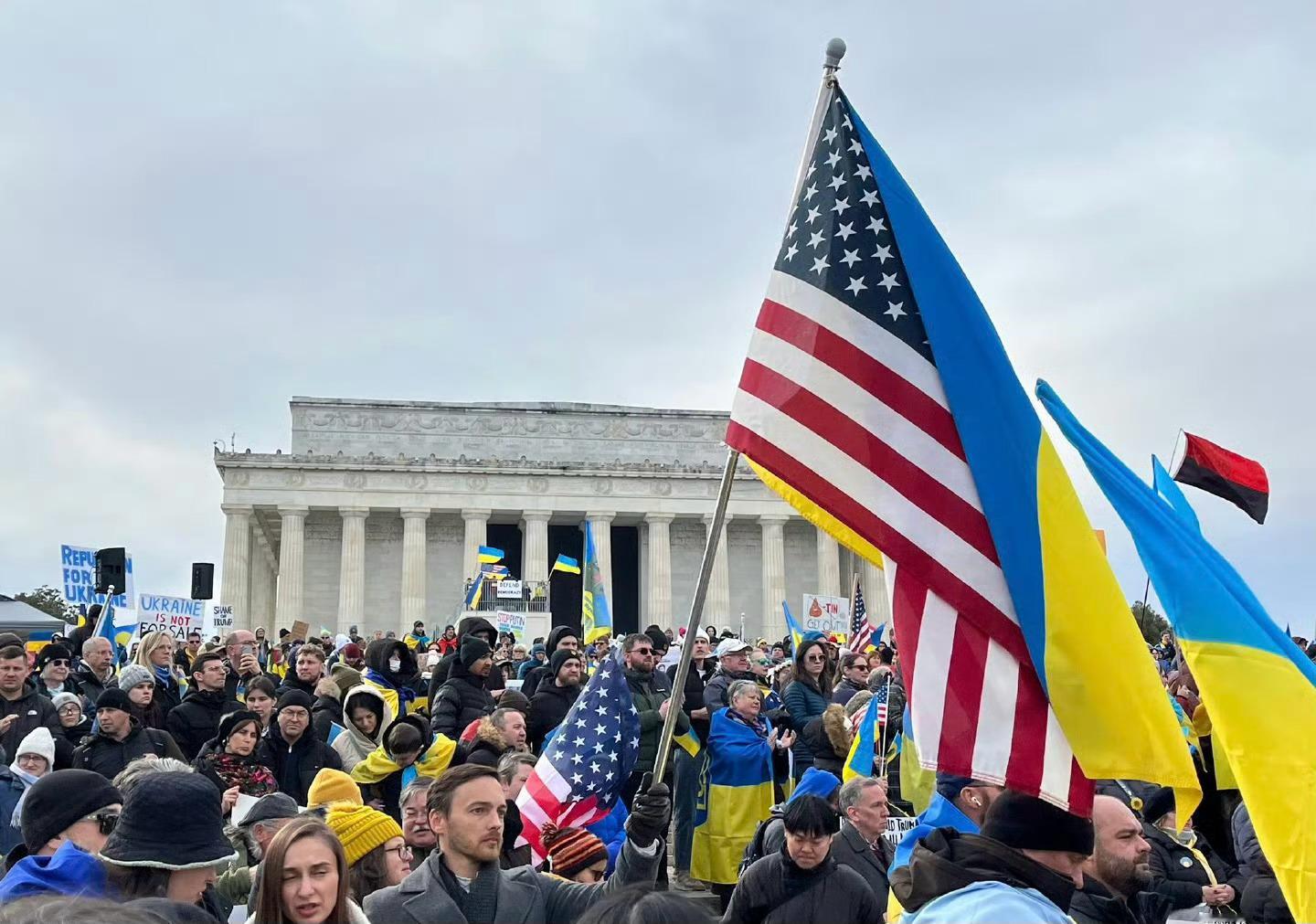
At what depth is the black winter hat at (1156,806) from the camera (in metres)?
6.96

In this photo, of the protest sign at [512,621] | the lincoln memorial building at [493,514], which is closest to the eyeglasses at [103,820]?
the protest sign at [512,621]

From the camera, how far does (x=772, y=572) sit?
60500 mm

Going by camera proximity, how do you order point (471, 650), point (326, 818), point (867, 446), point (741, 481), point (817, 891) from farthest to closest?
1. point (741, 481)
2. point (471, 650)
3. point (817, 891)
4. point (326, 818)
5. point (867, 446)

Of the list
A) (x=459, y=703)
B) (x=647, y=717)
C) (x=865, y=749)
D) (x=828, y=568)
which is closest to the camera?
(x=865, y=749)

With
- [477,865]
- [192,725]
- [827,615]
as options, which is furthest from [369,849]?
[827,615]

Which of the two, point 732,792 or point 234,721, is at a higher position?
point 234,721

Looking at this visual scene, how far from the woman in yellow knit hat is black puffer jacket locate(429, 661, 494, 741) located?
423 centimetres

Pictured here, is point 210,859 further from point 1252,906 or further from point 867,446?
point 1252,906

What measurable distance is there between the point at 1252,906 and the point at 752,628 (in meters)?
55.7

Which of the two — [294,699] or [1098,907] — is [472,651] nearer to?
[294,699]

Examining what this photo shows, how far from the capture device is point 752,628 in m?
61.2

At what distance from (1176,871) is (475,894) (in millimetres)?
3988

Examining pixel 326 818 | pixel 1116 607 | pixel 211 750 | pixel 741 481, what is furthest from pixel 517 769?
pixel 741 481

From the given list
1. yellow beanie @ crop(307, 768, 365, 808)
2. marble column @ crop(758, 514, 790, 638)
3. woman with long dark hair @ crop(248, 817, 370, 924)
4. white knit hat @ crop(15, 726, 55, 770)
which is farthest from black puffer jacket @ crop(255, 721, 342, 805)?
marble column @ crop(758, 514, 790, 638)
